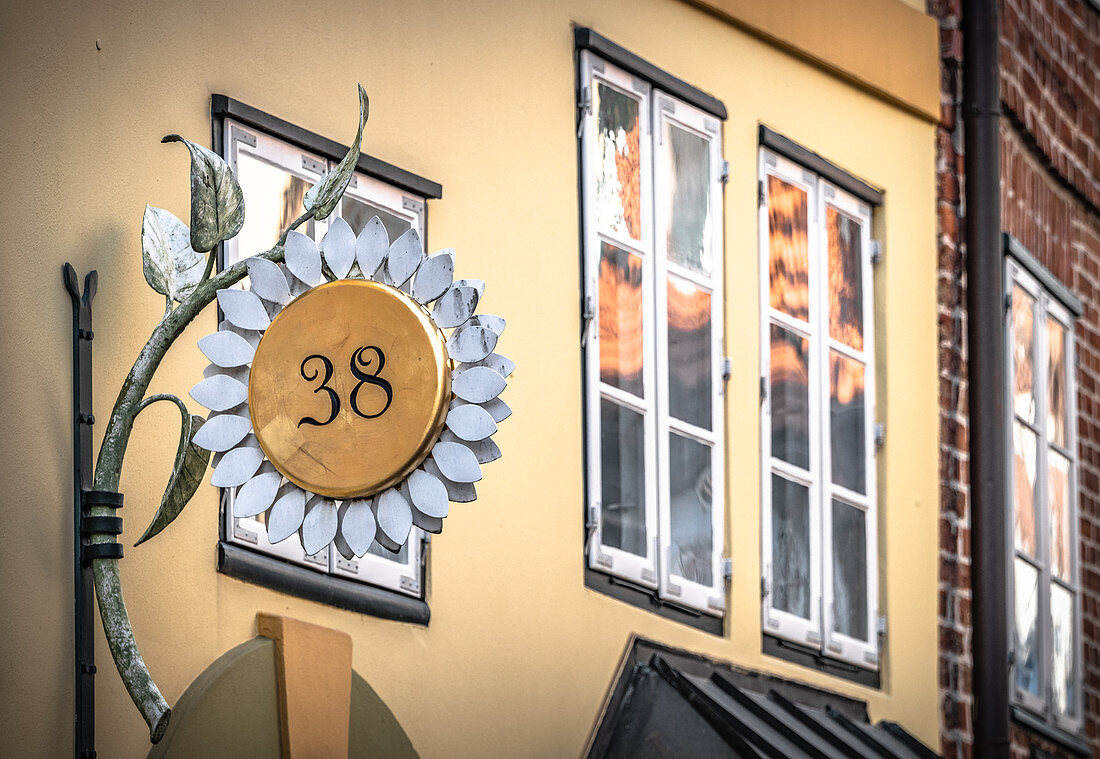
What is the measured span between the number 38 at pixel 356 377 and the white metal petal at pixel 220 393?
0.44ft

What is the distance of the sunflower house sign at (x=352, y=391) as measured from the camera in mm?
3416

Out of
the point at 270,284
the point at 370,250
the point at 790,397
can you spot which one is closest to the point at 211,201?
the point at 270,284

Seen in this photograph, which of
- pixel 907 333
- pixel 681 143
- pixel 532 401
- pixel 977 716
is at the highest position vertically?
pixel 681 143

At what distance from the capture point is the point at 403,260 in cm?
351

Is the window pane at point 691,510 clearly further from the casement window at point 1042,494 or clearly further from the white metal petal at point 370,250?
the white metal petal at point 370,250

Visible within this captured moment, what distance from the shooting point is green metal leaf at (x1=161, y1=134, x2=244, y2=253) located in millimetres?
3760

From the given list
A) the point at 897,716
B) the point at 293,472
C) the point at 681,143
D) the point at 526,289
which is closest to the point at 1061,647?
the point at 897,716

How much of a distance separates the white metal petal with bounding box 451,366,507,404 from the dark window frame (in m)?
1.11

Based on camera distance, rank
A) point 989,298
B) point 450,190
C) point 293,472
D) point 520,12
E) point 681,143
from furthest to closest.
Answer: point 989,298 < point 681,143 < point 520,12 < point 450,190 < point 293,472

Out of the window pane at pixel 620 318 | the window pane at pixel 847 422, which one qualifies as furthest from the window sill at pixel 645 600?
the window pane at pixel 847 422

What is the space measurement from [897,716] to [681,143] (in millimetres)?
2198

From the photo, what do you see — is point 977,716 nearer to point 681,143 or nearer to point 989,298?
point 989,298

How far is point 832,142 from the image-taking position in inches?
268

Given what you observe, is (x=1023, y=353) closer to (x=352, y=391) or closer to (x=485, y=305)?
(x=485, y=305)
